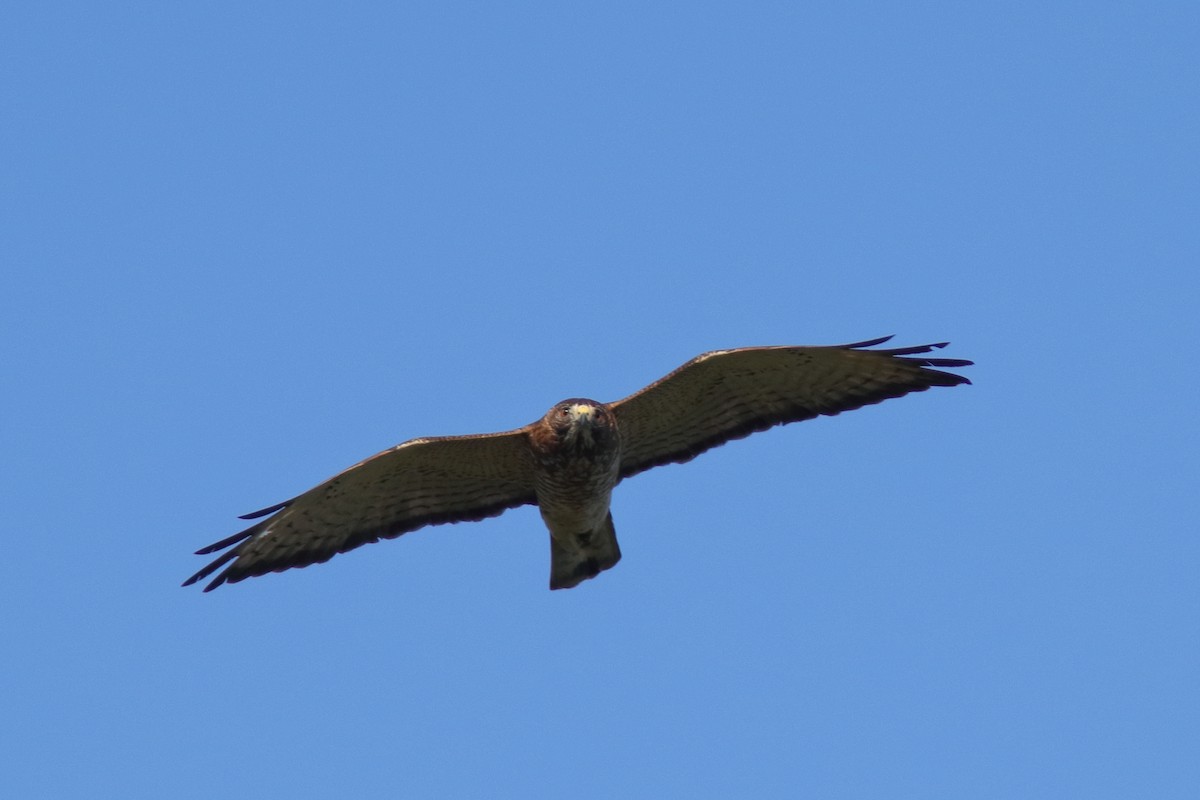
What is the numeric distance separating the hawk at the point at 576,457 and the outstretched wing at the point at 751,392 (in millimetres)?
10

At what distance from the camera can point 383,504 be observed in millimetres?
15242

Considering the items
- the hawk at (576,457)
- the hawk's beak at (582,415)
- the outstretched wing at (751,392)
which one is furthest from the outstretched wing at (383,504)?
the outstretched wing at (751,392)

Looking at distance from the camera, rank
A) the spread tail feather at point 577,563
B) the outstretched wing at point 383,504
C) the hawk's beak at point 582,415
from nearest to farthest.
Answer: the hawk's beak at point 582,415, the outstretched wing at point 383,504, the spread tail feather at point 577,563

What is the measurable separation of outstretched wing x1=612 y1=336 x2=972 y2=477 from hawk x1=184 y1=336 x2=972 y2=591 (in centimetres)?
1

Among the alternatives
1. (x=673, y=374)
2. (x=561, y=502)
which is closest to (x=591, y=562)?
(x=561, y=502)

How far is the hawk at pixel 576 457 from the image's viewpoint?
14.3 metres

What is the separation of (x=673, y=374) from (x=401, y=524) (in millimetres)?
2638

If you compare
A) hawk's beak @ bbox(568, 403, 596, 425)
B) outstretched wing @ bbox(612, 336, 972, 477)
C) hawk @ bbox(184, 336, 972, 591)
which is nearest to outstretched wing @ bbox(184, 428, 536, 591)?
hawk @ bbox(184, 336, 972, 591)

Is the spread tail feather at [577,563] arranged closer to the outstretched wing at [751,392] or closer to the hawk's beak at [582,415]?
the outstretched wing at [751,392]

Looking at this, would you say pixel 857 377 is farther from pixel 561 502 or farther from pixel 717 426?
pixel 561 502

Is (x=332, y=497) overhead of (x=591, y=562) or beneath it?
overhead

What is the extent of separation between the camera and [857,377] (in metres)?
14.9

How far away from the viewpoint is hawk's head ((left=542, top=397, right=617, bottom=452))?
14070mm

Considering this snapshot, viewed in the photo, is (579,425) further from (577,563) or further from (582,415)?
(577,563)
